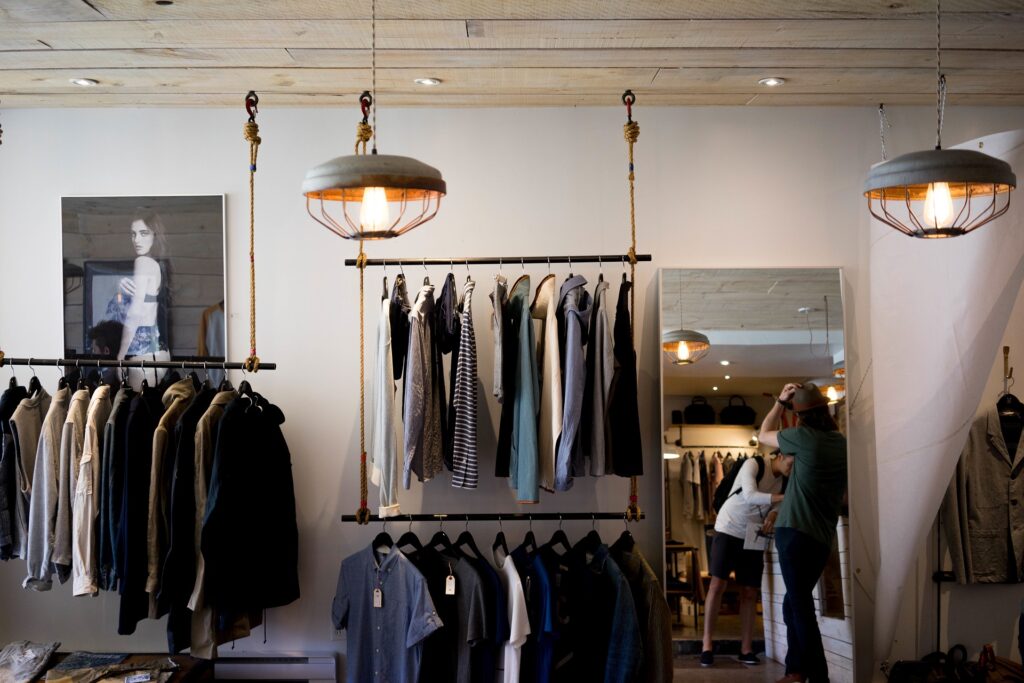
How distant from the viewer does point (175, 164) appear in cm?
431

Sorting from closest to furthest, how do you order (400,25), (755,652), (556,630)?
1. (400,25)
2. (556,630)
3. (755,652)

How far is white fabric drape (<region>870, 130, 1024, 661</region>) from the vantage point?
386 cm

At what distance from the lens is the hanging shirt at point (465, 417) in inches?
148

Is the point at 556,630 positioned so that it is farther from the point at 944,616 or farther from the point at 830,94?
the point at 830,94

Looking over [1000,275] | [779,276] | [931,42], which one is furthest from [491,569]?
[931,42]

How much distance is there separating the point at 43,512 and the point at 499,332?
1888mm

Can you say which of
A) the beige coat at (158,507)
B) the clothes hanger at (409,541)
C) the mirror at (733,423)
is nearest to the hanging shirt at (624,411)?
the mirror at (733,423)

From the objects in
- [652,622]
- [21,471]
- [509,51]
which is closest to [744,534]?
[652,622]

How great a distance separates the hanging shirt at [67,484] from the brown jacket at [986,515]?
358 cm

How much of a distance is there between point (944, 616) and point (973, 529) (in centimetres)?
39

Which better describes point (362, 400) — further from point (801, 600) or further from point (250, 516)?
point (801, 600)

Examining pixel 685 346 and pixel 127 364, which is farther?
pixel 685 346

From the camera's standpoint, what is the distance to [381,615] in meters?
3.82

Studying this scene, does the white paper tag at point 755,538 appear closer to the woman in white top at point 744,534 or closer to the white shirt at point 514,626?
the woman in white top at point 744,534
